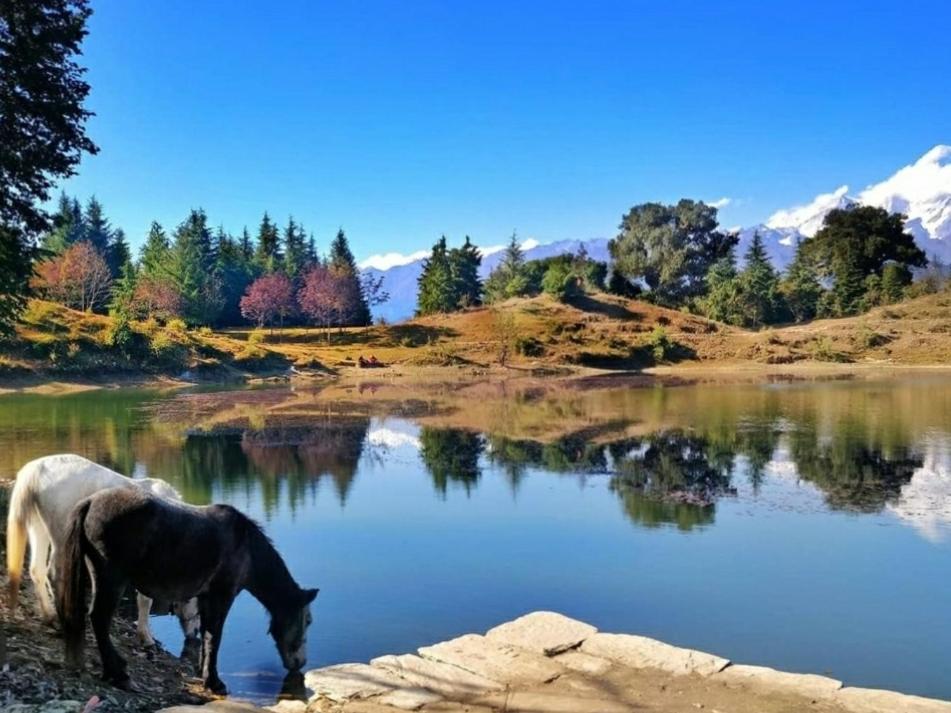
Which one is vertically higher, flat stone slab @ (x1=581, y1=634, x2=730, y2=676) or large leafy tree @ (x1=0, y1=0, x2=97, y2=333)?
large leafy tree @ (x1=0, y1=0, x2=97, y2=333)

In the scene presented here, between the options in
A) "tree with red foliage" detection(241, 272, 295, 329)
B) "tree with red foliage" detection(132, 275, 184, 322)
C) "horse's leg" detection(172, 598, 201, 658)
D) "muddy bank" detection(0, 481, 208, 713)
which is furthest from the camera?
"tree with red foliage" detection(241, 272, 295, 329)

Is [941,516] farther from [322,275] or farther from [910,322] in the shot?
[322,275]

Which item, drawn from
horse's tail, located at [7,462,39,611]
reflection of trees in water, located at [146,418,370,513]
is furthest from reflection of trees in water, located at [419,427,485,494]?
horse's tail, located at [7,462,39,611]

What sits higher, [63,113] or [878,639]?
[63,113]

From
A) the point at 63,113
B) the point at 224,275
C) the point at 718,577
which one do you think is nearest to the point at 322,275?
the point at 224,275

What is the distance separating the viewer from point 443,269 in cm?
9125

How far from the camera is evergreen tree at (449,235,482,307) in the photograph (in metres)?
95.0

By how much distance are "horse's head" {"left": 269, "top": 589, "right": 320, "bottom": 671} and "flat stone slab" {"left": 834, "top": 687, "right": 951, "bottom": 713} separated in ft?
18.1

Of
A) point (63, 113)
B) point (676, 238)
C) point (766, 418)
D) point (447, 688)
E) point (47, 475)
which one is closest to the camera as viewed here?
point (447, 688)

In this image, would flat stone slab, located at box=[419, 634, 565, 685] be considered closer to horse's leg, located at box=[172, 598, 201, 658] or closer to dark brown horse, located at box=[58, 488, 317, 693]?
dark brown horse, located at box=[58, 488, 317, 693]

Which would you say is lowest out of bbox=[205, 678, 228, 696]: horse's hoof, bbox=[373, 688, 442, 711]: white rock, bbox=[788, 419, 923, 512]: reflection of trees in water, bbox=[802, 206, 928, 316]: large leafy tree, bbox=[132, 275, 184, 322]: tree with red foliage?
bbox=[205, 678, 228, 696]: horse's hoof

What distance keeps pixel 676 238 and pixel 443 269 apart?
104 ft

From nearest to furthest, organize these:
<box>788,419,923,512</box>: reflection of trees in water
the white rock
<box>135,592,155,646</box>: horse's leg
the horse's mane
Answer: the white rock, the horse's mane, <box>135,592,155,646</box>: horse's leg, <box>788,419,923,512</box>: reflection of trees in water

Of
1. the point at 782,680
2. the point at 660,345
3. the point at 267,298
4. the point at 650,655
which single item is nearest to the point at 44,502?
the point at 650,655
